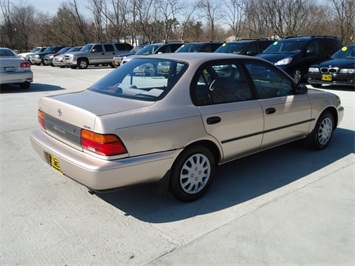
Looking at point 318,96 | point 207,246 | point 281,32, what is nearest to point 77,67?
point 281,32

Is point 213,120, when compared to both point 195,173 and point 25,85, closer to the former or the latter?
point 195,173

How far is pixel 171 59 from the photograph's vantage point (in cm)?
377

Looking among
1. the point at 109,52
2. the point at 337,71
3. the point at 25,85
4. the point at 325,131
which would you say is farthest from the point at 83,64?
the point at 325,131

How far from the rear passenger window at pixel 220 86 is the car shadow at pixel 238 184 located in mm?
996

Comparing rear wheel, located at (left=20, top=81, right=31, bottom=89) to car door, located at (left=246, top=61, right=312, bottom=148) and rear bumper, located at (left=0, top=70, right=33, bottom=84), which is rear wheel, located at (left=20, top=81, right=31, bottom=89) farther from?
car door, located at (left=246, top=61, right=312, bottom=148)

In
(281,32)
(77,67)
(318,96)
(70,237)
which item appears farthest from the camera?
(281,32)

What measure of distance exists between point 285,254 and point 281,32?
31.6 m

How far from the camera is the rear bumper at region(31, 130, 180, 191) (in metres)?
2.89

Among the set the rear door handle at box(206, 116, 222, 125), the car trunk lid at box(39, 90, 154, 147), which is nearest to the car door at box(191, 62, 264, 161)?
the rear door handle at box(206, 116, 222, 125)

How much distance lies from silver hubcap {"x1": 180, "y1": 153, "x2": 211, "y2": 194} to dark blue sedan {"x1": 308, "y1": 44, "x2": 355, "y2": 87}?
835cm

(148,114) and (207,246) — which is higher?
(148,114)

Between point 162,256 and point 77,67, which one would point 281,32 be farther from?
point 162,256

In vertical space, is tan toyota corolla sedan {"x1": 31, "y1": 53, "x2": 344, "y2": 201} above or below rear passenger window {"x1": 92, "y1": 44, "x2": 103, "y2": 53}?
below

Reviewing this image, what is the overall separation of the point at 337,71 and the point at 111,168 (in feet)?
31.3
